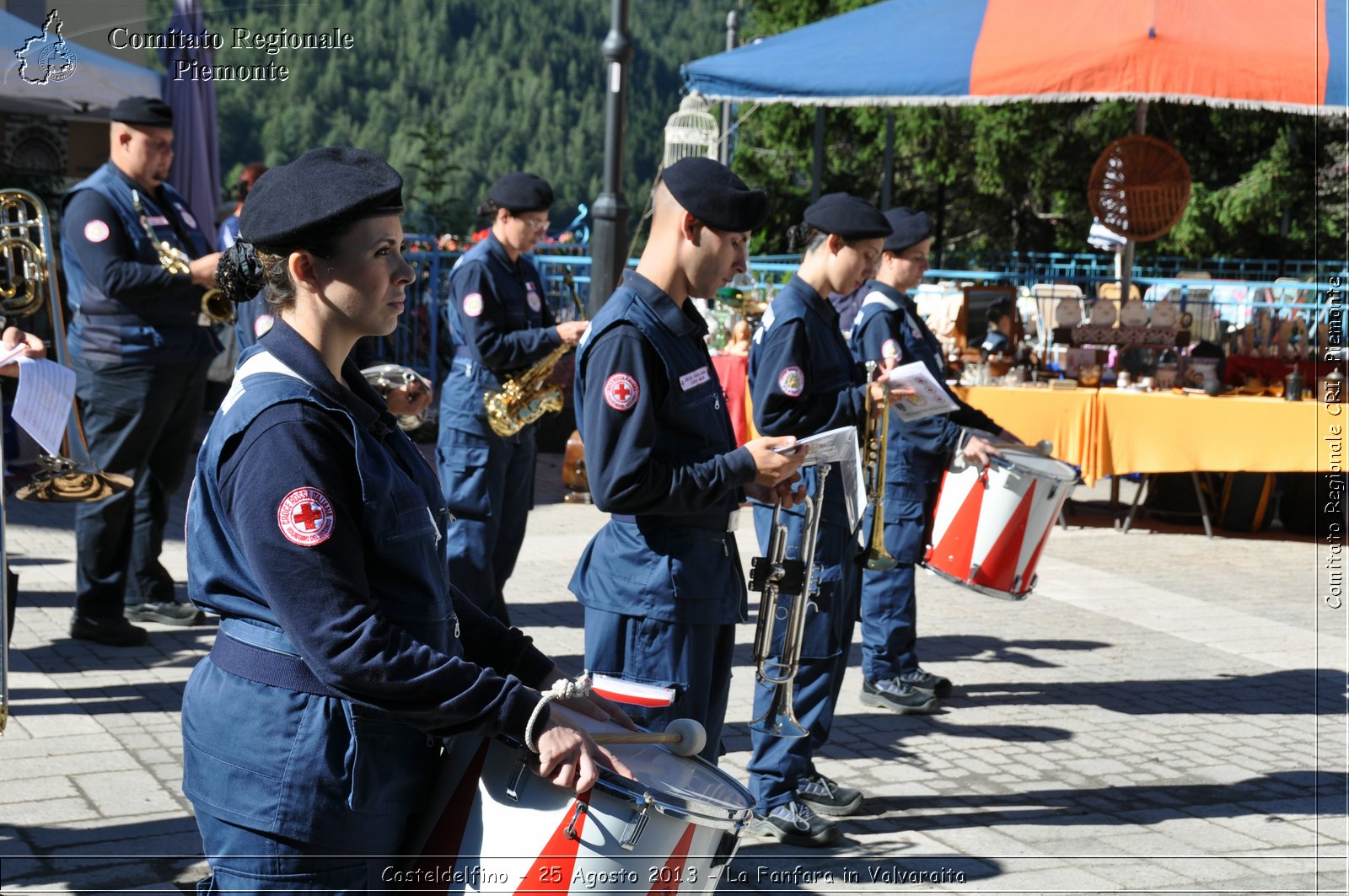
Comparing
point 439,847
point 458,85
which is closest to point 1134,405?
point 439,847

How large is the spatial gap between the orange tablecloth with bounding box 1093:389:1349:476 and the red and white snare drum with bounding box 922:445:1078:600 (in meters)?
4.37

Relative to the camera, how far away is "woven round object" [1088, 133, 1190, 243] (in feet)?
37.5

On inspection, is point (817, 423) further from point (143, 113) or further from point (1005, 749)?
point (143, 113)

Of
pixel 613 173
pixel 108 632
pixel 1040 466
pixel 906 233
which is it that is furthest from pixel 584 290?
pixel 1040 466

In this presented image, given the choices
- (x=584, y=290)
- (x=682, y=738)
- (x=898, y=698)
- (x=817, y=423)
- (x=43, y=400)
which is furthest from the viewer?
(x=584, y=290)

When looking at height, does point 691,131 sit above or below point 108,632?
above

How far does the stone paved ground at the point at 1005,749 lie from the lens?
4.26 meters

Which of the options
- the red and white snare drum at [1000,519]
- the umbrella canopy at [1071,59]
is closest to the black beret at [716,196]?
the red and white snare drum at [1000,519]

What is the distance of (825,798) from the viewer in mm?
4688

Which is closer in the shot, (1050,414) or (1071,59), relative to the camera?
(1050,414)

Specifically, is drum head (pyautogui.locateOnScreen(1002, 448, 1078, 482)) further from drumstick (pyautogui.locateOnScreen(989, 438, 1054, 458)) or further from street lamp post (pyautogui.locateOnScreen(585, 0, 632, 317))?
street lamp post (pyautogui.locateOnScreen(585, 0, 632, 317))

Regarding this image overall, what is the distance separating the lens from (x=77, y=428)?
561 cm

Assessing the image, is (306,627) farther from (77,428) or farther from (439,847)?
(77,428)

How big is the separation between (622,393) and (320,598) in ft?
4.63
